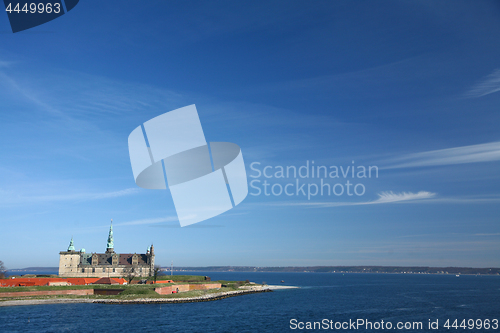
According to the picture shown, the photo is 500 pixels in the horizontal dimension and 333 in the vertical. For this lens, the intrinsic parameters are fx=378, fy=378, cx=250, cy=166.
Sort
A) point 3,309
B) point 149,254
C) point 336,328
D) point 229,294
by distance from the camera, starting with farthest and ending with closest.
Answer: point 149,254
point 229,294
point 3,309
point 336,328

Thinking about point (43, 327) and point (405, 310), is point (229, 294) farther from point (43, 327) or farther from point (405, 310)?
point (43, 327)

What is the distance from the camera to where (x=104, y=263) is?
454 feet

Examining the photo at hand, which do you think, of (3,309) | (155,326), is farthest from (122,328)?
(3,309)

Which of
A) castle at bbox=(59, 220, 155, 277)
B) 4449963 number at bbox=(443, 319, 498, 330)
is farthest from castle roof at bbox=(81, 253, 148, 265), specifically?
4449963 number at bbox=(443, 319, 498, 330)

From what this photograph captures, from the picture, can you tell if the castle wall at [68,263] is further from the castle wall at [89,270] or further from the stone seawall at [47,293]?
the stone seawall at [47,293]

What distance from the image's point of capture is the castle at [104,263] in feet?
442

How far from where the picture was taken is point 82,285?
9444 cm

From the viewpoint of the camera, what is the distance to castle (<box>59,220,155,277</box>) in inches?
5305

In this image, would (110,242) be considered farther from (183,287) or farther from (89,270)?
(183,287)

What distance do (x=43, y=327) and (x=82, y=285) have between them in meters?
41.0

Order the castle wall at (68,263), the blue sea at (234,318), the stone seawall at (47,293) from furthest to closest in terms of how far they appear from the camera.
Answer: the castle wall at (68,263)
the stone seawall at (47,293)
the blue sea at (234,318)

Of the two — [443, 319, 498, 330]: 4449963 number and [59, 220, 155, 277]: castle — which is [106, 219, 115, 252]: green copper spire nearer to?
[59, 220, 155, 277]: castle

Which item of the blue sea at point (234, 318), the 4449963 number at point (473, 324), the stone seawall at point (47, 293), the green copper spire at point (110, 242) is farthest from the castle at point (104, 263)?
the 4449963 number at point (473, 324)

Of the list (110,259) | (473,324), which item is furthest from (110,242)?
(473,324)
